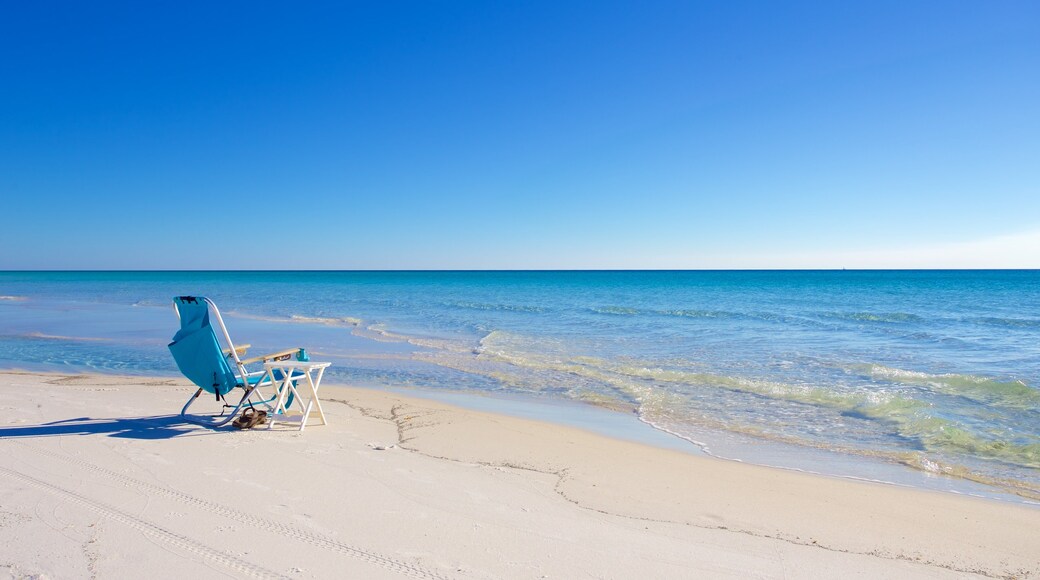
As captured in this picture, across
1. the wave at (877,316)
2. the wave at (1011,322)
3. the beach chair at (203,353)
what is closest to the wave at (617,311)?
the wave at (877,316)

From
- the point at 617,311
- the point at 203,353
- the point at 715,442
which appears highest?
the point at 203,353

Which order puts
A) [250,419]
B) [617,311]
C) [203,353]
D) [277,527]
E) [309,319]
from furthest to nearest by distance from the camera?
[617,311], [309,319], [250,419], [203,353], [277,527]

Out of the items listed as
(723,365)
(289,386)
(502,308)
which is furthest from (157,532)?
(502,308)

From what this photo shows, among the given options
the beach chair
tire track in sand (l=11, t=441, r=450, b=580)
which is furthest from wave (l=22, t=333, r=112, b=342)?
tire track in sand (l=11, t=441, r=450, b=580)

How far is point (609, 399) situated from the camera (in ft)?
31.8

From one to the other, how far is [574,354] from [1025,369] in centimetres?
930

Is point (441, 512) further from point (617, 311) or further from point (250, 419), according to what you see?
point (617, 311)

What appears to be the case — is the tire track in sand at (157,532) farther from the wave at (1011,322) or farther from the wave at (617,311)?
the wave at (1011,322)

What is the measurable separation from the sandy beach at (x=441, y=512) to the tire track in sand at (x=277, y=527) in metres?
0.01

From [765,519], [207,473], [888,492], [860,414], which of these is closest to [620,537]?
[765,519]

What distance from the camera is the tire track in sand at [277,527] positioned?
3.37 m

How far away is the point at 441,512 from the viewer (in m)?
4.27

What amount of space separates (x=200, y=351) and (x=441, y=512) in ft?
12.4

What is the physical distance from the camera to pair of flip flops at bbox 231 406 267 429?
663 cm
